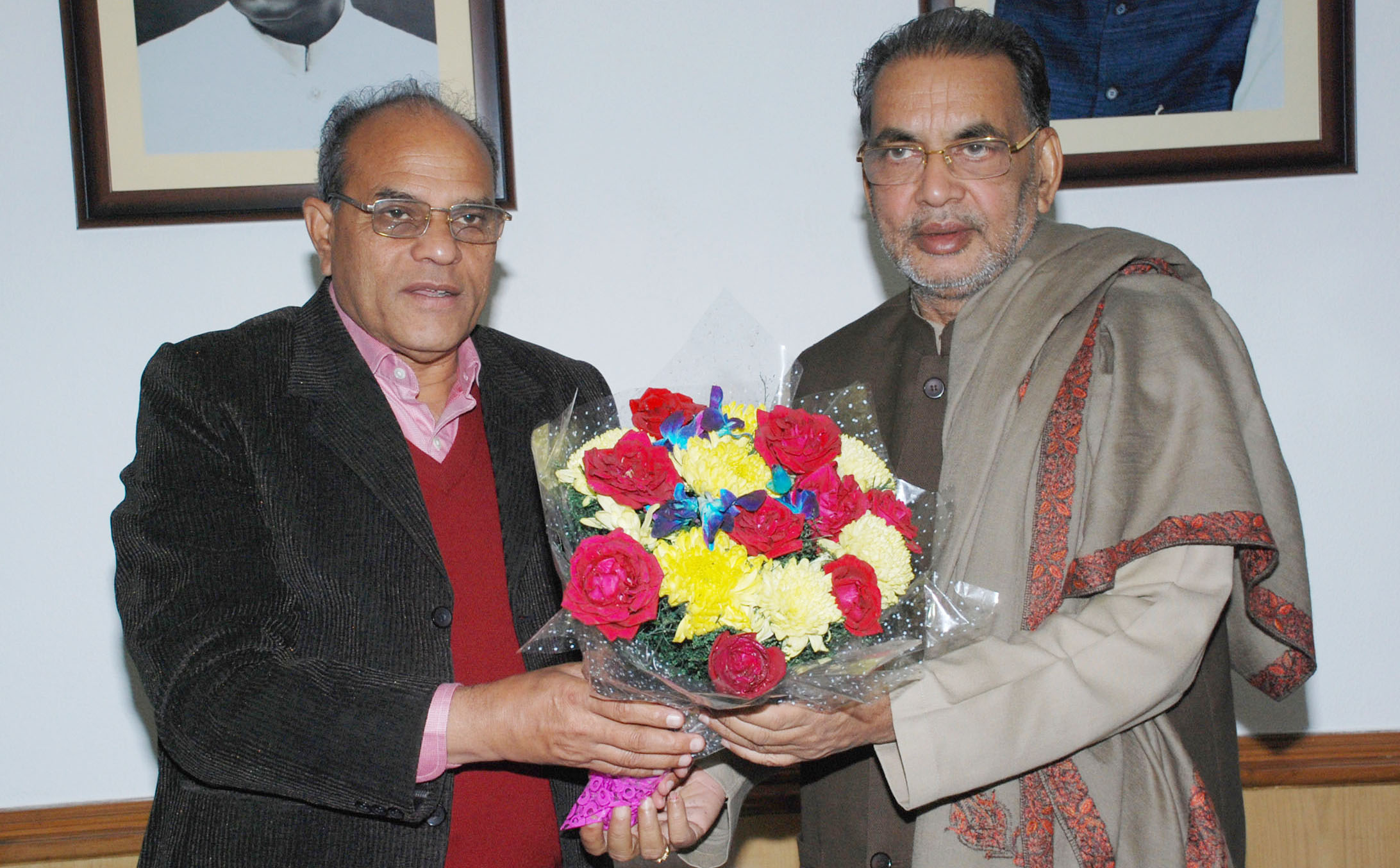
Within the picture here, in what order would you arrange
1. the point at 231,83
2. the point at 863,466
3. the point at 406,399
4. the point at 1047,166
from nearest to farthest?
the point at 863,466 < the point at 406,399 < the point at 1047,166 < the point at 231,83

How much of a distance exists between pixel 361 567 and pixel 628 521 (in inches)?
23.4

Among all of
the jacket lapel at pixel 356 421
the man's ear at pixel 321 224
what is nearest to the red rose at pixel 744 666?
the jacket lapel at pixel 356 421

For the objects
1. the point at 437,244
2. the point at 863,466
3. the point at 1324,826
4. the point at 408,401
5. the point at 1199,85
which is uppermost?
the point at 1199,85

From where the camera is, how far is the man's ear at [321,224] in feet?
6.57

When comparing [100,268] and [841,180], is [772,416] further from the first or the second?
[100,268]

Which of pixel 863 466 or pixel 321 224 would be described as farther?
pixel 321 224

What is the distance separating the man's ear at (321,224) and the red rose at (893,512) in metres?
1.15

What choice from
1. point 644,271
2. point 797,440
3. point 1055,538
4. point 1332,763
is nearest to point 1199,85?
point 644,271

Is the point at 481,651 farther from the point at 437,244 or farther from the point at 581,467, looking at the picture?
the point at 437,244

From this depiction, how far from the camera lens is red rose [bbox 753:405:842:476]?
1.43 m

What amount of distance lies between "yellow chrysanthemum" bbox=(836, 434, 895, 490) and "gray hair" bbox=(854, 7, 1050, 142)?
842 millimetres

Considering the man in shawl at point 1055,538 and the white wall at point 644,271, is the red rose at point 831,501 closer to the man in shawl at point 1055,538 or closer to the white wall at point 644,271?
the man in shawl at point 1055,538

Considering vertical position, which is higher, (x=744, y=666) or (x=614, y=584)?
(x=614, y=584)

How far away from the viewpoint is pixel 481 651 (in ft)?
6.06
